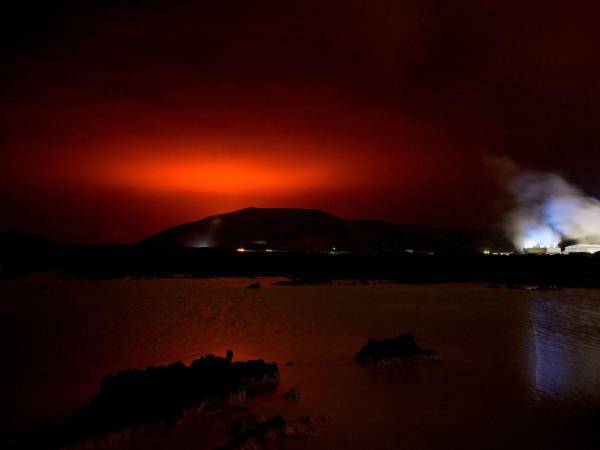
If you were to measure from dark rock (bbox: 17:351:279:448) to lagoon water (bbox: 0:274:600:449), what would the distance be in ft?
1.30

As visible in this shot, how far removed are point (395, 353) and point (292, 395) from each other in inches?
139

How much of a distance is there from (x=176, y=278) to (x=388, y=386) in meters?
30.4

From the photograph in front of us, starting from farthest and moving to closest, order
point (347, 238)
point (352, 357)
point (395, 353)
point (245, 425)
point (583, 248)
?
point (347, 238) < point (583, 248) < point (352, 357) < point (395, 353) < point (245, 425)

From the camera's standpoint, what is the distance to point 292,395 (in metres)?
9.32

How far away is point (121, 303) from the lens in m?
23.7

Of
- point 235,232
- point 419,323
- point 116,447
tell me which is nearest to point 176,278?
point 419,323

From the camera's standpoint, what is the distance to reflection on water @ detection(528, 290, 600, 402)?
994 cm

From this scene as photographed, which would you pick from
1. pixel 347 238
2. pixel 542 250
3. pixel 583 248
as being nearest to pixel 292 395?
pixel 583 248

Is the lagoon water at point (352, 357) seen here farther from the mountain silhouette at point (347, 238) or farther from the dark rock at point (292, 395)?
the mountain silhouette at point (347, 238)

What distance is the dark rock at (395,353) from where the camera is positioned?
1183cm

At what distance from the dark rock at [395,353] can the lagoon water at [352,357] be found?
14.5 inches

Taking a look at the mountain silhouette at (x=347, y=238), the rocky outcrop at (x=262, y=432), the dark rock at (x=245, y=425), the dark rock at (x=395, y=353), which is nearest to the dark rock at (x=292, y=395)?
the rocky outcrop at (x=262, y=432)

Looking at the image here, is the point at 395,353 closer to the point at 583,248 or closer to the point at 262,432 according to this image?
the point at 262,432

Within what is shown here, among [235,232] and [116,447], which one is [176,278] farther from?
[235,232]
